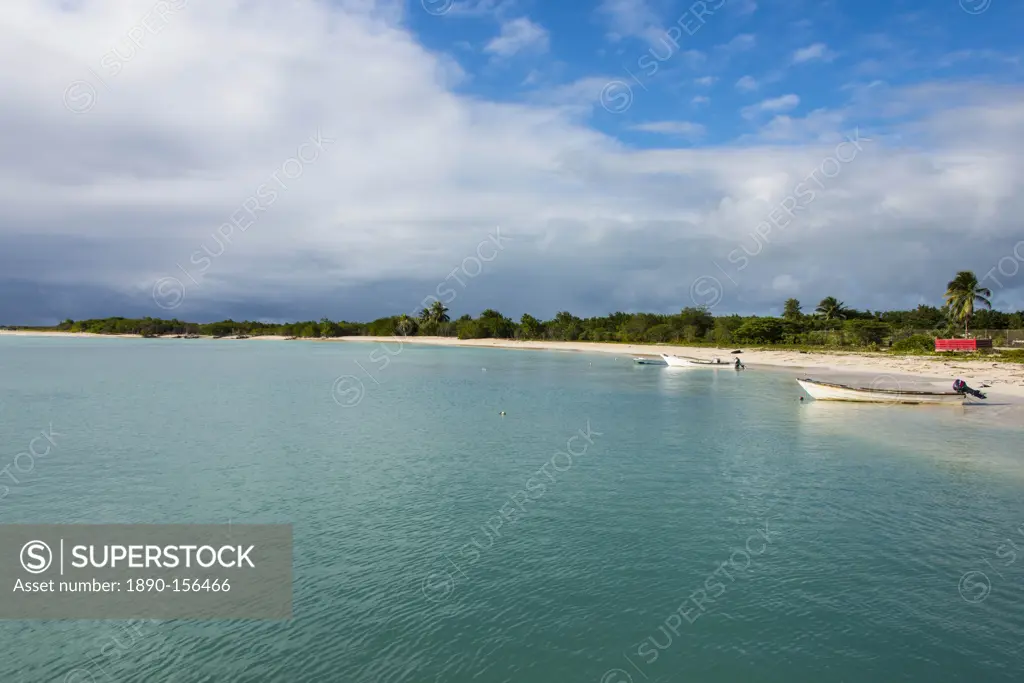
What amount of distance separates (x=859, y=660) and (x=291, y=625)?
387 inches

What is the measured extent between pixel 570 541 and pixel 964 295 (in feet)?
330

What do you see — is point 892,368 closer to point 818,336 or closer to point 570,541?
point 818,336

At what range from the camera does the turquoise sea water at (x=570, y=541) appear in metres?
10.3

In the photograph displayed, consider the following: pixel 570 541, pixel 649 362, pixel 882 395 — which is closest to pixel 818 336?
pixel 649 362

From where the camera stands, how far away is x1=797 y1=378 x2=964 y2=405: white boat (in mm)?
39875

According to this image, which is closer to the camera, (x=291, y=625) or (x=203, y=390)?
(x=291, y=625)

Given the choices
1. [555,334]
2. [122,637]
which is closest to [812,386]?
[122,637]

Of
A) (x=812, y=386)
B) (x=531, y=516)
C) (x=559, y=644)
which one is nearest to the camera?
(x=559, y=644)

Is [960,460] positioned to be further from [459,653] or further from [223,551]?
[223,551]

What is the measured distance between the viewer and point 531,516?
58.0 ft

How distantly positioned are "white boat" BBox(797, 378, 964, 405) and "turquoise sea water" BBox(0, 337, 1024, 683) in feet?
15.1

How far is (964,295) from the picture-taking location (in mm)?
91000
